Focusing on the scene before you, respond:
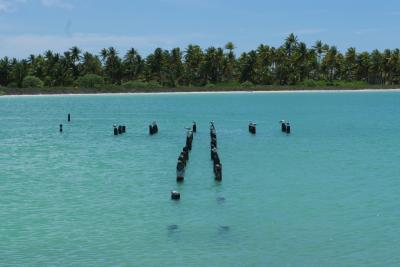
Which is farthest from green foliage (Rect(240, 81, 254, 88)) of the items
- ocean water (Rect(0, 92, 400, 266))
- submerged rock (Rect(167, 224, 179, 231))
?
submerged rock (Rect(167, 224, 179, 231))

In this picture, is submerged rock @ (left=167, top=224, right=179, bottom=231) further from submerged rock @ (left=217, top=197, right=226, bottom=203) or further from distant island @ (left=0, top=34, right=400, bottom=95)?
distant island @ (left=0, top=34, right=400, bottom=95)

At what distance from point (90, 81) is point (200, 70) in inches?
1284

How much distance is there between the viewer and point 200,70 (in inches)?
7234

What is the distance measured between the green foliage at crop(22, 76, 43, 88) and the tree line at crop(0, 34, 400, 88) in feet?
0.88

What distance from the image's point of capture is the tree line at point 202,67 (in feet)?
564

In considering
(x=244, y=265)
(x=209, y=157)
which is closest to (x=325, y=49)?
(x=209, y=157)

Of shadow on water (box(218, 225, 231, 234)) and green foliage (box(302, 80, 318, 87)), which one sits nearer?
shadow on water (box(218, 225, 231, 234))

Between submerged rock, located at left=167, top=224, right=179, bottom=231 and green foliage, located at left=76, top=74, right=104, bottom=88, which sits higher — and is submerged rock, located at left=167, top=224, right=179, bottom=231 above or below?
below

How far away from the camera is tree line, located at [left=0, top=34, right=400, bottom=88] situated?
17200cm

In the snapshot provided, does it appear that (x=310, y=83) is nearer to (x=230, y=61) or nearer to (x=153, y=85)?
(x=230, y=61)

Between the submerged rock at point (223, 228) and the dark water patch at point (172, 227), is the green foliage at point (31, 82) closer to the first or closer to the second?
the dark water patch at point (172, 227)

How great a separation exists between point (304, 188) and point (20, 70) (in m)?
151

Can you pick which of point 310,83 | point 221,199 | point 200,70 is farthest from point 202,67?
point 221,199

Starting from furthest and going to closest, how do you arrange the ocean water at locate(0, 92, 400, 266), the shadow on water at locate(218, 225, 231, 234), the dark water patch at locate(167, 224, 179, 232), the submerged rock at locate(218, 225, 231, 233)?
the dark water patch at locate(167, 224, 179, 232)
the submerged rock at locate(218, 225, 231, 233)
the shadow on water at locate(218, 225, 231, 234)
the ocean water at locate(0, 92, 400, 266)
